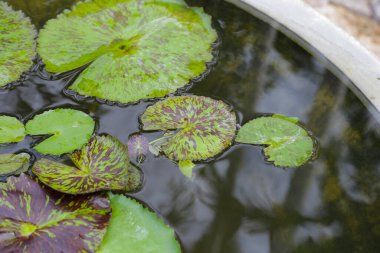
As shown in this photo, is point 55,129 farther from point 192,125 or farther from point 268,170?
point 268,170

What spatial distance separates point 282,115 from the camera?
1048 mm

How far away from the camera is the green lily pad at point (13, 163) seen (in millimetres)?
913

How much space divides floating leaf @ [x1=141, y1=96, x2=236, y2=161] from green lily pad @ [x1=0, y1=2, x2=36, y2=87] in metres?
0.36

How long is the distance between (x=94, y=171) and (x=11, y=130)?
0.24m

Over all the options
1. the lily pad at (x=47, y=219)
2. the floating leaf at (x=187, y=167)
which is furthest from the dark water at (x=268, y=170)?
the lily pad at (x=47, y=219)

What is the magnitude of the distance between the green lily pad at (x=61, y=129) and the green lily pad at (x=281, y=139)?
347 millimetres

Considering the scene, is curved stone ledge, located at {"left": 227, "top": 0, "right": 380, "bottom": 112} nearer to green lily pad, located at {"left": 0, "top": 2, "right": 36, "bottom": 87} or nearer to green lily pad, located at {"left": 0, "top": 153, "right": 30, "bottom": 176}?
green lily pad, located at {"left": 0, "top": 2, "right": 36, "bottom": 87}

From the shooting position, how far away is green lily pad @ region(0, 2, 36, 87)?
111 cm

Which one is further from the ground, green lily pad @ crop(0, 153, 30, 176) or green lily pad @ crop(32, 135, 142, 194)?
green lily pad @ crop(32, 135, 142, 194)

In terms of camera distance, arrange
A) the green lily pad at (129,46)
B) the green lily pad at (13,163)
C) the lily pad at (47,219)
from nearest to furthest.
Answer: the lily pad at (47,219) → the green lily pad at (13,163) → the green lily pad at (129,46)

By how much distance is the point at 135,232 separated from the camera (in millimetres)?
809

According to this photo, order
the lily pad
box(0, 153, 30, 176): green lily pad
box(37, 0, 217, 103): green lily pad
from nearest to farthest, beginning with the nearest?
the lily pad, box(0, 153, 30, 176): green lily pad, box(37, 0, 217, 103): green lily pad

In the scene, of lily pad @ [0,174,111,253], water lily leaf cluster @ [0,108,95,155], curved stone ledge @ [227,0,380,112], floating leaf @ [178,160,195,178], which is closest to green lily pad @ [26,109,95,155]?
water lily leaf cluster @ [0,108,95,155]

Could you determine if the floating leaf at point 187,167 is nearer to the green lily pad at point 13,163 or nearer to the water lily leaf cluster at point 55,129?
the water lily leaf cluster at point 55,129
